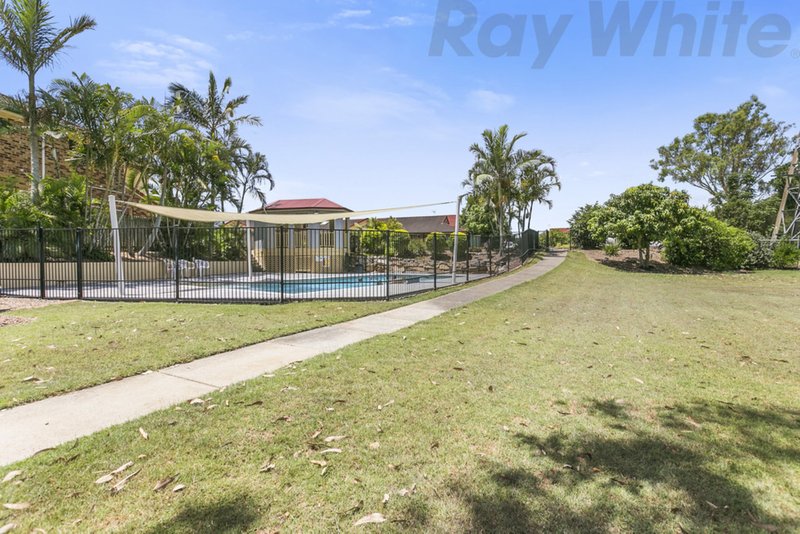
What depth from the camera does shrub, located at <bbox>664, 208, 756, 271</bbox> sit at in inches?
814

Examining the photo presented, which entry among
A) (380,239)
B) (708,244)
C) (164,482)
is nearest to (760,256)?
(708,244)

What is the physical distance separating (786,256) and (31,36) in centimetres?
3579

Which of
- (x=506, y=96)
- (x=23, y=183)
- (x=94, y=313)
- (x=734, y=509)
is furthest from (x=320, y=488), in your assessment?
(x=23, y=183)

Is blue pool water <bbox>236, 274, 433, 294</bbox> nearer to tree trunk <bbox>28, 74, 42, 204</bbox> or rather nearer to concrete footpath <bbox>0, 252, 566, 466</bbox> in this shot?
concrete footpath <bbox>0, 252, 566, 466</bbox>

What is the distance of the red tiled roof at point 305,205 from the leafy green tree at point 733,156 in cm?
3236

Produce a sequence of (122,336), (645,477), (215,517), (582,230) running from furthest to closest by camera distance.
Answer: (582,230) < (122,336) < (645,477) < (215,517)

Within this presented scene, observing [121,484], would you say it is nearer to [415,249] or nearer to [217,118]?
[415,249]

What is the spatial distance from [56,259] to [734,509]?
1899 cm

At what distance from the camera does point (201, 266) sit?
1622cm

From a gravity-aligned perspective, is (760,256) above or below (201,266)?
above

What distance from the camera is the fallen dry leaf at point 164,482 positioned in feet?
7.98

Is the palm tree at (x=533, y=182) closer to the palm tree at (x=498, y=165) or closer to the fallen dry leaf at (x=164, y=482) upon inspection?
the palm tree at (x=498, y=165)

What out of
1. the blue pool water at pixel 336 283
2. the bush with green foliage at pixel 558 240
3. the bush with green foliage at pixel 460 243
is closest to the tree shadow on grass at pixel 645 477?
the blue pool water at pixel 336 283

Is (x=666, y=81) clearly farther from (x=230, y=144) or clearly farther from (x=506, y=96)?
(x=230, y=144)
